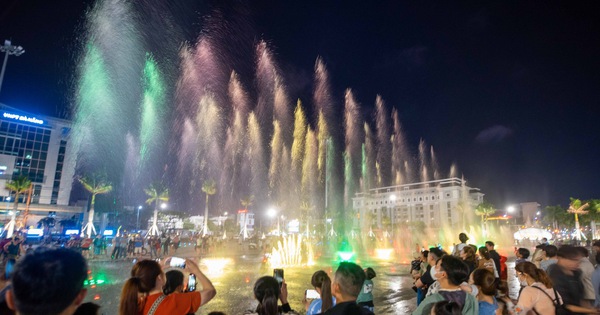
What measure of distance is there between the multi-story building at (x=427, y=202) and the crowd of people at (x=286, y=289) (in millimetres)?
120138

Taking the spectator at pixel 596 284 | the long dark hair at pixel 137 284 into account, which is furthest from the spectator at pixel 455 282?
the spectator at pixel 596 284

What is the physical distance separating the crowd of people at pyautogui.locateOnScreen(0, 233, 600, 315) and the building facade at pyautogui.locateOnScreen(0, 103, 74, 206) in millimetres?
79681

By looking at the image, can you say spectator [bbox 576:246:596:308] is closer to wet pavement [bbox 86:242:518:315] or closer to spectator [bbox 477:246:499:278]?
spectator [bbox 477:246:499:278]

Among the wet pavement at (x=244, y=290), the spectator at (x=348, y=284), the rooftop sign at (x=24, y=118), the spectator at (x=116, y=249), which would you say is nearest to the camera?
the spectator at (x=348, y=284)

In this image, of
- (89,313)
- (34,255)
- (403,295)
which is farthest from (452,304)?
(403,295)

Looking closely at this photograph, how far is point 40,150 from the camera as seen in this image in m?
72.2

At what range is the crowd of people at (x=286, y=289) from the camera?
223 centimetres

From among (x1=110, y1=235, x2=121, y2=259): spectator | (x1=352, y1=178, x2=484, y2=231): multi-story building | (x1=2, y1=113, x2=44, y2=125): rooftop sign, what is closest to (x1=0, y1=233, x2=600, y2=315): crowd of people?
(x1=110, y1=235, x2=121, y2=259): spectator

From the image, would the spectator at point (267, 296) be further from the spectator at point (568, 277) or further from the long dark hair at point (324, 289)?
the spectator at point (568, 277)

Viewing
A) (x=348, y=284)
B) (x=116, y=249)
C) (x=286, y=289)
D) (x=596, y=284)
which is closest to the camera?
(x=348, y=284)

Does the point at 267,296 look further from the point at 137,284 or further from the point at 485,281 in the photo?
the point at 485,281

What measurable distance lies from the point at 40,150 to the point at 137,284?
86916 millimetres

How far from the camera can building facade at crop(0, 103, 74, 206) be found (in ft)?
224

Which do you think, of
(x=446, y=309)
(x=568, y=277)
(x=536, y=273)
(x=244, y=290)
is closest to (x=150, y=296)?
(x=446, y=309)
